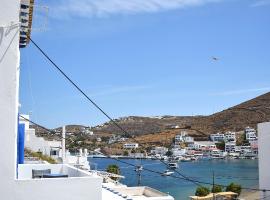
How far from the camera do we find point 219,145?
125 meters

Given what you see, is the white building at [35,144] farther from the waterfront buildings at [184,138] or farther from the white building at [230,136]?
the waterfront buildings at [184,138]

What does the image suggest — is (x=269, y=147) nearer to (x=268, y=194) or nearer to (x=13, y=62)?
(x=268, y=194)

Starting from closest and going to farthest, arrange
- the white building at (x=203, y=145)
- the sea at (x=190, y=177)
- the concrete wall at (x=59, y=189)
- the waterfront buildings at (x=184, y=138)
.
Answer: the concrete wall at (x=59, y=189) → the sea at (x=190, y=177) → the white building at (x=203, y=145) → the waterfront buildings at (x=184, y=138)

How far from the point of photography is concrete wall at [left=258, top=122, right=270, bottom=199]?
11852mm

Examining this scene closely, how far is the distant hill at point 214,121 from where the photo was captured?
100 meters

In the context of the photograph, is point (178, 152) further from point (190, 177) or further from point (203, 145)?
point (190, 177)

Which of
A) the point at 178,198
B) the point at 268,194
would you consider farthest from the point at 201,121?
the point at 268,194

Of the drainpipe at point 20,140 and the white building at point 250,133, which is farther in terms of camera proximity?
the white building at point 250,133

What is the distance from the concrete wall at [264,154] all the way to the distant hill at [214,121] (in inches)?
2662

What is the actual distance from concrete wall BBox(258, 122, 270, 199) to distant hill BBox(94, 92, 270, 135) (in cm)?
6761

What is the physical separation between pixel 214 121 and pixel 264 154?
11320cm

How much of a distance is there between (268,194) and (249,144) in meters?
111

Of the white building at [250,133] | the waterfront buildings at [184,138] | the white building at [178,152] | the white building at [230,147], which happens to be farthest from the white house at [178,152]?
the white building at [250,133]

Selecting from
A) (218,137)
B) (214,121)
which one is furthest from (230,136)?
(214,121)
